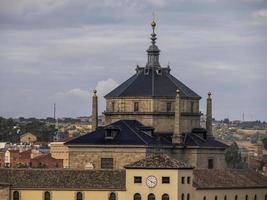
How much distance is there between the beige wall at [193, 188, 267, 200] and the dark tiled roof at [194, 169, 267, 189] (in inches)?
12.5

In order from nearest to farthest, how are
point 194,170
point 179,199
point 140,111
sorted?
point 179,199
point 194,170
point 140,111

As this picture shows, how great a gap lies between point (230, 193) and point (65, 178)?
43.8ft

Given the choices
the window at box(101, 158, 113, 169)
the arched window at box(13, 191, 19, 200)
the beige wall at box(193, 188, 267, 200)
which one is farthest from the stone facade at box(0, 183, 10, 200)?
the beige wall at box(193, 188, 267, 200)

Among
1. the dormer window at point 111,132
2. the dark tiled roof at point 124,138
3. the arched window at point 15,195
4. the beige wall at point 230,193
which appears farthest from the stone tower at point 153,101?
the arched window at point 15,195

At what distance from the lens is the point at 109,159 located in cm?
13525

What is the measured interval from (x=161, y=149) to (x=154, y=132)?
385cm

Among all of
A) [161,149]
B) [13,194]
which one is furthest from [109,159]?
[13,194]

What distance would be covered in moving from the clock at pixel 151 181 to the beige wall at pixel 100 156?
10.2 m

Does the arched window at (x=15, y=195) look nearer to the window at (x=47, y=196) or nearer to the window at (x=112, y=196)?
the window at (x=47, y=196)

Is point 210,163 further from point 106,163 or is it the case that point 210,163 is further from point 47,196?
point 47,196

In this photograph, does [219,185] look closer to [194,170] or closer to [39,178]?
[194,170]

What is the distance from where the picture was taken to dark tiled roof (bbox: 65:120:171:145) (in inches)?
5300

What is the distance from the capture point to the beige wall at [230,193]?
128 metres

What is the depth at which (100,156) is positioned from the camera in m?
135
